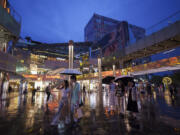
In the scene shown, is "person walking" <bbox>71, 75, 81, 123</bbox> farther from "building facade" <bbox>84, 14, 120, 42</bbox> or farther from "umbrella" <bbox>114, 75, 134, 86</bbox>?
"building facade" <bbox>84, 14, 120, 42</bbox>

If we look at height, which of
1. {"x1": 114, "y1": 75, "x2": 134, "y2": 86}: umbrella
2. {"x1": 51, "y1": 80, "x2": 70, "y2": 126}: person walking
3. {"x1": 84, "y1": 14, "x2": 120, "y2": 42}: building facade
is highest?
{"x1": 84, "y1": 14, "x2": 120, "y2": 42}: building facade

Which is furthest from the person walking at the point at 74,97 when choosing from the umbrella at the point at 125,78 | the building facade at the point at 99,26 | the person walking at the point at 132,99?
the building facade at the point at 99,26

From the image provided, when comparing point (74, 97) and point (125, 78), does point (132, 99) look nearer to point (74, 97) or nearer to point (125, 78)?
point (125, 78)

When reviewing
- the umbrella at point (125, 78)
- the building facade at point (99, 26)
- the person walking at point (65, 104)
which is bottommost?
the person walking at point (65, 104)

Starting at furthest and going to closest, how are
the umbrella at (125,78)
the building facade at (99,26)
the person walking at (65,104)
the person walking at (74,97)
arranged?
the building facade at (99,26) → the umbrella at (125,78) → the person walking at (74,97) → the person walking at (65,104)

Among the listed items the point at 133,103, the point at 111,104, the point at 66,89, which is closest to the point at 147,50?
the point at 111,104

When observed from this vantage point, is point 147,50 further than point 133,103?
Yes

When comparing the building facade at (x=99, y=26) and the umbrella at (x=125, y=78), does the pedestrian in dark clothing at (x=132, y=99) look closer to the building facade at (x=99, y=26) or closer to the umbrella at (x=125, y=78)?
the umbrella at (x=125, y=78)

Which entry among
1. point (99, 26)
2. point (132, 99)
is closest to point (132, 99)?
point (132, 99)

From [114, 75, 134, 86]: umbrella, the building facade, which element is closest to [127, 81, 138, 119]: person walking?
[114, 75, 134, 86]: umbrella

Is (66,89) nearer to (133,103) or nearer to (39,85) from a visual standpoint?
(133,103)

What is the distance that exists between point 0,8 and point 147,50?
19848 millimetres

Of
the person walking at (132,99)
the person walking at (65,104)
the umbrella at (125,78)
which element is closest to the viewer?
the person walking at (65,104)

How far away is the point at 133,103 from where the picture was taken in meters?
5.48
